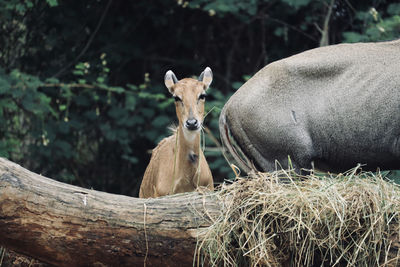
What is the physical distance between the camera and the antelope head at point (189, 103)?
5.97m

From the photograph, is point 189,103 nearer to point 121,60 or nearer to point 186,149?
point 186,149

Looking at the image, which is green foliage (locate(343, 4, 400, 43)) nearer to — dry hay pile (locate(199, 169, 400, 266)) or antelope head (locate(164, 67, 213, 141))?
antelope head (locate(164, 67, 213, 141))

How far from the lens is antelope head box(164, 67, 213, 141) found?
5973mm

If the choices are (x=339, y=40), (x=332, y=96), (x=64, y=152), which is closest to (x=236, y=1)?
(x=339, y=40)

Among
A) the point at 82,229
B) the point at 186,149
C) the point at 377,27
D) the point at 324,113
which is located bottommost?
the point at 186,149

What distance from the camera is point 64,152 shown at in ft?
31.4

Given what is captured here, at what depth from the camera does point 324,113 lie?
4863mm

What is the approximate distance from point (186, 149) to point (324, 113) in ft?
5.75

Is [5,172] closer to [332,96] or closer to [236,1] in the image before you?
[332,96]

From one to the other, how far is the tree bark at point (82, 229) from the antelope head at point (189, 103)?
2.09 metres

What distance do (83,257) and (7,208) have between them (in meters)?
0.54

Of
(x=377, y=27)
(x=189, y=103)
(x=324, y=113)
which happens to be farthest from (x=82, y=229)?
(x=377, y=27)

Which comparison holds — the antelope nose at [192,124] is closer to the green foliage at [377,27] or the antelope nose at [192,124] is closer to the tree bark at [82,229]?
the tree bark at [82,229]

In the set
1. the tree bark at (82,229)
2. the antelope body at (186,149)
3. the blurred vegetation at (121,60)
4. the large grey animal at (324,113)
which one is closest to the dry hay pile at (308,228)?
the tree bark at (82,229)
